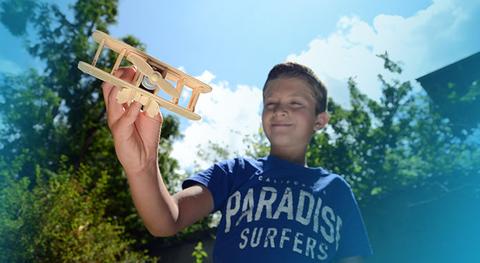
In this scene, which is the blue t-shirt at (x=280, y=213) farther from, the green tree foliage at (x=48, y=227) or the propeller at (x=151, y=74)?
the green tree foliage at (x=48, y=227)

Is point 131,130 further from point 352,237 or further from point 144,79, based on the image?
point 352,237

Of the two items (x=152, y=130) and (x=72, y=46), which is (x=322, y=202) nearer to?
(x=152, y=130)

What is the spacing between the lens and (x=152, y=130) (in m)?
0.88

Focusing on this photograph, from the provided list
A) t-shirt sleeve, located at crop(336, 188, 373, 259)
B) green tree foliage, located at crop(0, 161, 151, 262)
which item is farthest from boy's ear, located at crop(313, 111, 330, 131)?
green tree foliage, located at crop(0, 161, 151, 262)

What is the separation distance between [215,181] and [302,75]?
0.46 metres

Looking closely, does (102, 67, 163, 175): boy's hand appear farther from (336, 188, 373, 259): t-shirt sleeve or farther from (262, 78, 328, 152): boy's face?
(336, 188, 373, 259): t-shirt sleeve

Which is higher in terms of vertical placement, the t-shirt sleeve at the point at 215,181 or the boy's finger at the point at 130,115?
the boy's finger at the point at 130,115

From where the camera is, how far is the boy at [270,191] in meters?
0.89

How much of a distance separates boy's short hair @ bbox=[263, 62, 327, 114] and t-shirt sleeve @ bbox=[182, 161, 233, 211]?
1.12 ft

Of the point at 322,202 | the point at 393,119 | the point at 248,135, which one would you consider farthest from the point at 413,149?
the point at 322,202

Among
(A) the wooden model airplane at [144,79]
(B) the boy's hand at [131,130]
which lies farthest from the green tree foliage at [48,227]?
(A) the wooden model airplane at [144,79]

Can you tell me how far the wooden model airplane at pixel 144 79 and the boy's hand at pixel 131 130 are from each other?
0.08 ft

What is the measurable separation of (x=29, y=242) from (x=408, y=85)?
13703 millimetres

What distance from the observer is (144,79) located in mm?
785
